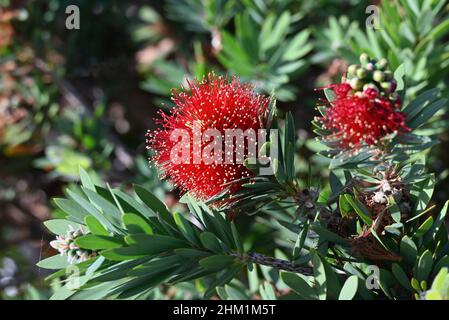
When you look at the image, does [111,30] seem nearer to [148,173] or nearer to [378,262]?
[148,173]

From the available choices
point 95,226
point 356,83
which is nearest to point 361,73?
point 356,83

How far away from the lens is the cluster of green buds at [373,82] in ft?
2.88

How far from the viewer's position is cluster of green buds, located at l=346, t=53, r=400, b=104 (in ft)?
2.88

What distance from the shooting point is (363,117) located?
2.94 ft

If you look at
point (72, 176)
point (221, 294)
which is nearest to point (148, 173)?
point (72, 176)

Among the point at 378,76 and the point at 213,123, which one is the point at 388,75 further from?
the point at 213,123

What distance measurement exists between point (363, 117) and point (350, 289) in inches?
10.4

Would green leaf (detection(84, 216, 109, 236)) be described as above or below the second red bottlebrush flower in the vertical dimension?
below

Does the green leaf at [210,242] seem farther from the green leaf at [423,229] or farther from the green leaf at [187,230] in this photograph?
the green leaf at [423,229]

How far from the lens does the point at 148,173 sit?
1.87 metres

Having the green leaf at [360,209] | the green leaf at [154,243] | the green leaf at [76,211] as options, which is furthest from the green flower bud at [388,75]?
the green leaf at [76,211]

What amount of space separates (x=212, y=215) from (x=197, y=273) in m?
0.10

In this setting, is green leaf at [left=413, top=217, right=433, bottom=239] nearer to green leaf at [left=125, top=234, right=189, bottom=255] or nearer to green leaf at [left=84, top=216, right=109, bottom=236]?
green leaf at [left=125, top=234, right=189, bottom=255]

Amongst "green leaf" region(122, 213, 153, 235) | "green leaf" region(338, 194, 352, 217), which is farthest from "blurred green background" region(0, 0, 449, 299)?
"green leaf" region(122, 213, 153, 235)
